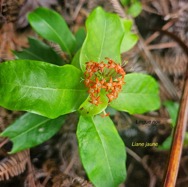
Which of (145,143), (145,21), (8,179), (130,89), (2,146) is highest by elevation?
(145,21)

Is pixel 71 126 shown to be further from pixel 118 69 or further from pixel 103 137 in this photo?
pixel 118 69

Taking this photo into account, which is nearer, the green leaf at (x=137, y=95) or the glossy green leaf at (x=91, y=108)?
the glossy green leaf at (x=91, y=108)

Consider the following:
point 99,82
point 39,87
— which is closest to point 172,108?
point 99,82

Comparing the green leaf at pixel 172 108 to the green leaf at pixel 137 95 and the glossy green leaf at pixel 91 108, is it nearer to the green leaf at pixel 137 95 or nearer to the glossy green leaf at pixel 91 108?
the green leaf at pixel 137 95

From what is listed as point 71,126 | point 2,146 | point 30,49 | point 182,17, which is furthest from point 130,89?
point 182,17

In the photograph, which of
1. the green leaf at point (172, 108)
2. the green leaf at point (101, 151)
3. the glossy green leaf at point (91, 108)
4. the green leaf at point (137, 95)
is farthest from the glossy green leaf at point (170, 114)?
the glossy green leaf at point (91, 108)
